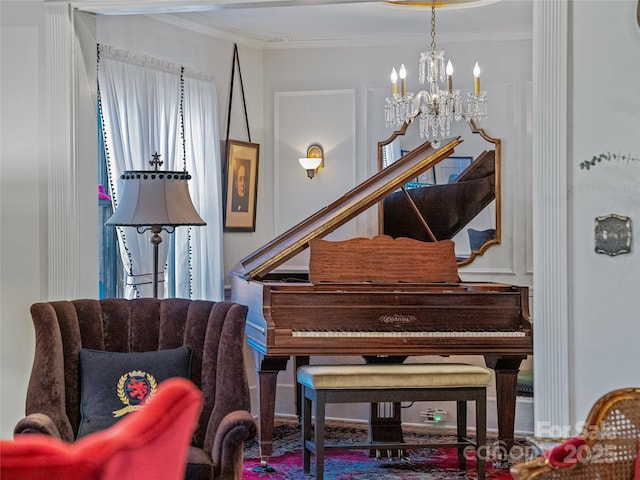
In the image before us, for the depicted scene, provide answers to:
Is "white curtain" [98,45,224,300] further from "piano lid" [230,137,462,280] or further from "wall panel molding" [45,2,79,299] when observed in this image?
"wall panel molding" [45,2,79,299]

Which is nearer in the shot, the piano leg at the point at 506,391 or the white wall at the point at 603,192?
the white wall at the point at 603,192

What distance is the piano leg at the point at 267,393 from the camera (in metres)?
4.86

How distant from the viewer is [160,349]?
12.6 ft

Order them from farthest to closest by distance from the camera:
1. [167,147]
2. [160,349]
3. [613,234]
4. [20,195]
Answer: [167,147] < [20,195] < [160,349] < [613,234]

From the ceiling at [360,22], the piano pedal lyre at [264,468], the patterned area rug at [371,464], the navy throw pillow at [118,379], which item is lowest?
the patterned area rug at [371,464]

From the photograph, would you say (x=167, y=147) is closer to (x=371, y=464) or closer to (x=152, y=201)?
(x=152, y=201)

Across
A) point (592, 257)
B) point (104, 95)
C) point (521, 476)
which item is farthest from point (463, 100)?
point (521, 476)

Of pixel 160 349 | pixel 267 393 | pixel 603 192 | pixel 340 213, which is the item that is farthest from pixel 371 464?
pixel 603 192

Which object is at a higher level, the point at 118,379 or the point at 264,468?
the point at 118,379

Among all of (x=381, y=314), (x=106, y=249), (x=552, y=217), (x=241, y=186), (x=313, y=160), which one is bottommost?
(x=381, y=314)

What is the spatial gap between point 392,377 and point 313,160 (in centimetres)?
273

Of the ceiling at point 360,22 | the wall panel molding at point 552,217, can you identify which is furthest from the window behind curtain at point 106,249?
the wall panel molding at point 552,217

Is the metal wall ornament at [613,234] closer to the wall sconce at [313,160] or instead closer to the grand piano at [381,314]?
the grand piano at [381,314]

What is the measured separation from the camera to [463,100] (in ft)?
21.9
